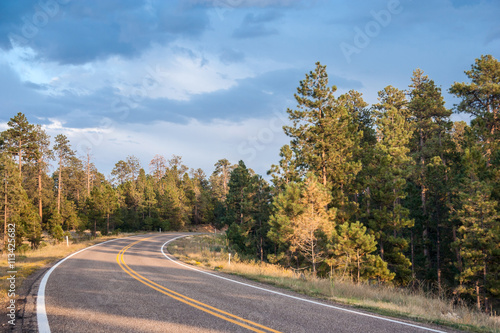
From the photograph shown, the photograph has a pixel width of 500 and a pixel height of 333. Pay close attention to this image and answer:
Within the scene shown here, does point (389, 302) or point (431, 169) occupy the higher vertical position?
point (431, 169)

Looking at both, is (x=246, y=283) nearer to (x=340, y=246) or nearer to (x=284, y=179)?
(x=340, y=246)

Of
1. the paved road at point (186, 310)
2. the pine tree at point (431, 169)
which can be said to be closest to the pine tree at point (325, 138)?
the pine tree at point (431, 169)

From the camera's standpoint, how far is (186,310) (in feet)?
24.2

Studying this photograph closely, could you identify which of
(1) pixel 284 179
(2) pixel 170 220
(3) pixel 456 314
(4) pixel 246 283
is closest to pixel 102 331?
(4) pixel 246 283

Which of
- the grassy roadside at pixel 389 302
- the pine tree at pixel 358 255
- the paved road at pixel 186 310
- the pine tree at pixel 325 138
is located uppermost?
the pine tree at pixel 325 138

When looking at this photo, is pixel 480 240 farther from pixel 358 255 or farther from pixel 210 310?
pixel 210 310

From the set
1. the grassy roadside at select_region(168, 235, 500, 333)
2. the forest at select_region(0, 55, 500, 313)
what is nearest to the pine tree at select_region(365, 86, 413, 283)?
the forest at select_region(0, 55, 500, 313)

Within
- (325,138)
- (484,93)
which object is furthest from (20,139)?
(484,93)

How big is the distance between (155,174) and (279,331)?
9570 cm

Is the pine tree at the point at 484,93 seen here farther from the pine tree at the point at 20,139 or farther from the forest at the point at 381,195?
the pine tree at the point at 20,139

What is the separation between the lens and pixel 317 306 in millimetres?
8000

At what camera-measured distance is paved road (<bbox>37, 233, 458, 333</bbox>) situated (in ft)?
20.4

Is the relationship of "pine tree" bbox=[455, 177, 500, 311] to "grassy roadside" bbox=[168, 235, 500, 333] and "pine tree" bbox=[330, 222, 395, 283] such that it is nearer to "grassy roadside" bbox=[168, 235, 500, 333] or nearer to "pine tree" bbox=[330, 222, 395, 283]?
"pine tree" bbox=[330, 222, 395, 283]

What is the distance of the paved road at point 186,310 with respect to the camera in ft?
20.4
